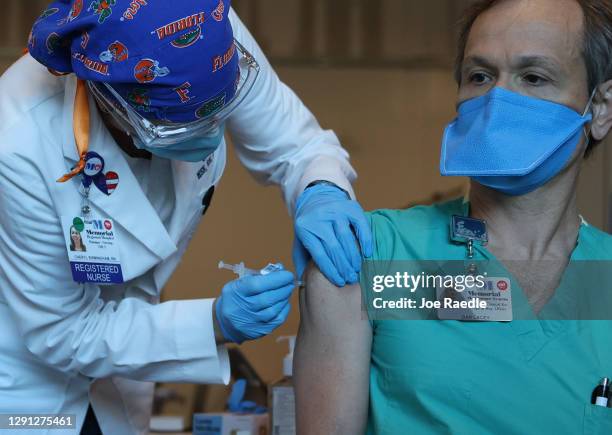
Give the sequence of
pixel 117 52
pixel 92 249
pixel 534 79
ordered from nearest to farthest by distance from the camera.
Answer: pixel 117 52 → pixel 534 79 → pixel 92 249

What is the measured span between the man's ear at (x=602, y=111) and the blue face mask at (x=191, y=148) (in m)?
0.72

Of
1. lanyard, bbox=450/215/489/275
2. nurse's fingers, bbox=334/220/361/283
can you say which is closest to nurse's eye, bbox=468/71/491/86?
lanyard, bbox=450/215/489/275

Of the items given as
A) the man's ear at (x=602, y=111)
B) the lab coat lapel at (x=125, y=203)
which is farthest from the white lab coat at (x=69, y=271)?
the man's ear at (x=602, y=111)

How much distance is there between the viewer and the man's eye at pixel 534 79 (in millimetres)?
1624

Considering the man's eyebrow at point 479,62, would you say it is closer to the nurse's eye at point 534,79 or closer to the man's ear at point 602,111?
the nurse's eye at point 534,79

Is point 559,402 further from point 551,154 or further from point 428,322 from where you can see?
point 551,154

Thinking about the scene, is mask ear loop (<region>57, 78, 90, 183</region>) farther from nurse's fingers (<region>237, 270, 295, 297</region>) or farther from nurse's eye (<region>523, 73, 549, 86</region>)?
nurse's eye (<region>523, 73, 549, 86</region>)

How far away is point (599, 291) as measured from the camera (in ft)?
5.58

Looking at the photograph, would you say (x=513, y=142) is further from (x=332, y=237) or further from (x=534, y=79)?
(x=332, y=237)

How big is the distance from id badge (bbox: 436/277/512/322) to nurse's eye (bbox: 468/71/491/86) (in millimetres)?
370

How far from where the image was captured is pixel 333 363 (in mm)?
1584

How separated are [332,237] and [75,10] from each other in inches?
23.6

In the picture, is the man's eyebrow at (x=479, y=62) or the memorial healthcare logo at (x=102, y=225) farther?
the memorial healthcare logo at (x=102, y=225)

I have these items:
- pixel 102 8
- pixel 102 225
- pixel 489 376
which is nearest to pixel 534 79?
pixel 489 376
